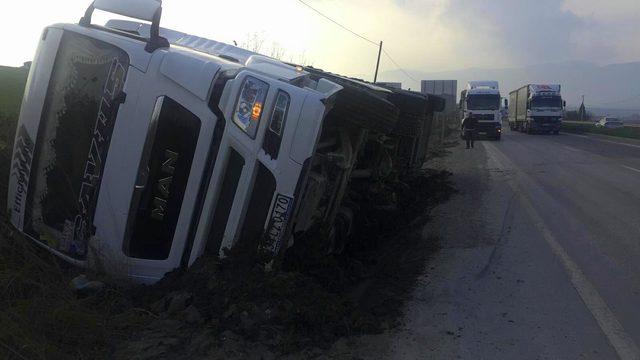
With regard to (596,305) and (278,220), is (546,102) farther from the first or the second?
(278,220)

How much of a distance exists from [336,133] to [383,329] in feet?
6.69

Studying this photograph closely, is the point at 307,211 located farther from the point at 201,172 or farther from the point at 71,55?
the point at 71,55

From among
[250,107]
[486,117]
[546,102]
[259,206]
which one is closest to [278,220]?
[259,206]

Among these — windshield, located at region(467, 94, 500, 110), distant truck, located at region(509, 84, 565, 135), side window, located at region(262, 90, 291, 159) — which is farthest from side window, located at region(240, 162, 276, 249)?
distant truck, located at region(509, 84, 565, 135)

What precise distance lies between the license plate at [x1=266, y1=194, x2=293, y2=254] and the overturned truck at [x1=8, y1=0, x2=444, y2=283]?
0.01 meters

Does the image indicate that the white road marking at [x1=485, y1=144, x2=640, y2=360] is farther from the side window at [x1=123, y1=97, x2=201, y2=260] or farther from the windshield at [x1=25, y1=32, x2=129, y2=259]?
the windshield at [x1=25, y1=32, x2=129, y2=259]

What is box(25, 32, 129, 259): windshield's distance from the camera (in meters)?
4.64

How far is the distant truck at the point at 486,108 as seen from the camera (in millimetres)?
32750

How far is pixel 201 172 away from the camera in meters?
4.49

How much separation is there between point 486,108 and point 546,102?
7179 mm

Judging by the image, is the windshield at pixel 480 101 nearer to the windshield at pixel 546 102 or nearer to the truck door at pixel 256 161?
the windshield at pixel 546 102

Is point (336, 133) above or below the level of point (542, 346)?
above

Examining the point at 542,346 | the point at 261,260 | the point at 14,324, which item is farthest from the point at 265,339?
the point at 542,346

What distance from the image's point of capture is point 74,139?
477cm
